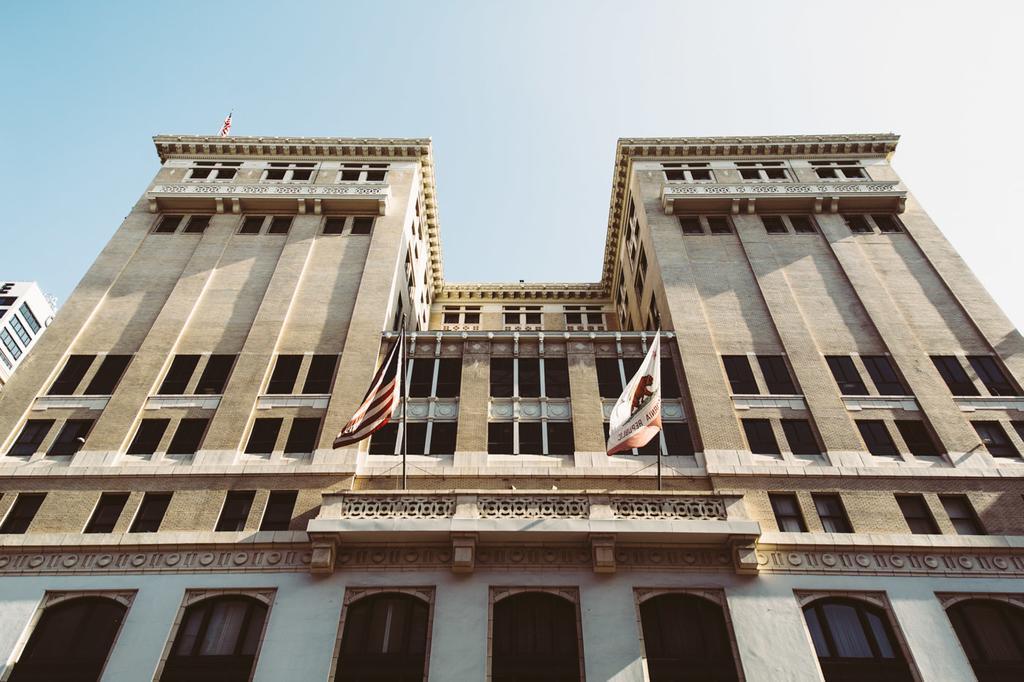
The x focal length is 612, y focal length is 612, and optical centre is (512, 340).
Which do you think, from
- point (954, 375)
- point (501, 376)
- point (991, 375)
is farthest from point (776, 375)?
point (501, 376)

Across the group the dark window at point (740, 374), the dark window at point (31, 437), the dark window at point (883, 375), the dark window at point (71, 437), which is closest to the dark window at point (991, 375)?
the dark window at point (883, 375)

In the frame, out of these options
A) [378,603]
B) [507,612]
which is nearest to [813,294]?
[507,612]

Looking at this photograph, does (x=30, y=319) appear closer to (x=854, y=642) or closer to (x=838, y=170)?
(x=838, y=170)

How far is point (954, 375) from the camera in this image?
2997cm

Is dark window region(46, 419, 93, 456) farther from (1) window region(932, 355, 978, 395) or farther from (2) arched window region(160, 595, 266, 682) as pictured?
(1) window region(932, 355, 978, 395)

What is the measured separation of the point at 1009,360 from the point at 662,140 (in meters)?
26.3

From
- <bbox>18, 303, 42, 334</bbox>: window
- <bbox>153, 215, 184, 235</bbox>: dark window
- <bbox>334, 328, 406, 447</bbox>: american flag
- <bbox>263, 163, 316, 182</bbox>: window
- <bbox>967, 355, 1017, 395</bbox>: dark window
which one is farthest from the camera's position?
<bbox>18, 303, 42, 334</bbox>: window

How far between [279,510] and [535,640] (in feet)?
37.8

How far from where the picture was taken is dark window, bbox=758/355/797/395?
29906mm

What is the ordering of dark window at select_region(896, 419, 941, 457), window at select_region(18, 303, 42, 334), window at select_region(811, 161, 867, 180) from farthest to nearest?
window at select_region(18, 303, 42, 334)
window at select_region(811, 161, 867, 180)
dark window at select_region(896, 419, 941, 457)

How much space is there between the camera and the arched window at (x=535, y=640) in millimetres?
20422

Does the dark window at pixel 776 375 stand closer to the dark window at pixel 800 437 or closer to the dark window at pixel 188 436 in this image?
the dark window at pixel 800 437

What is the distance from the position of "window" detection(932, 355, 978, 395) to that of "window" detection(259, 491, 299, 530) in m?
30.7

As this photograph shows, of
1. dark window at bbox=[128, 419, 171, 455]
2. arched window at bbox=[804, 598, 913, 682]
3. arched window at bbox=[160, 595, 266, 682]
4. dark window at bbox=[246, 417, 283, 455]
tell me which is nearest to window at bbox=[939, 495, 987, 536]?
arched window at bbox=[804, 598, 913, 682]
